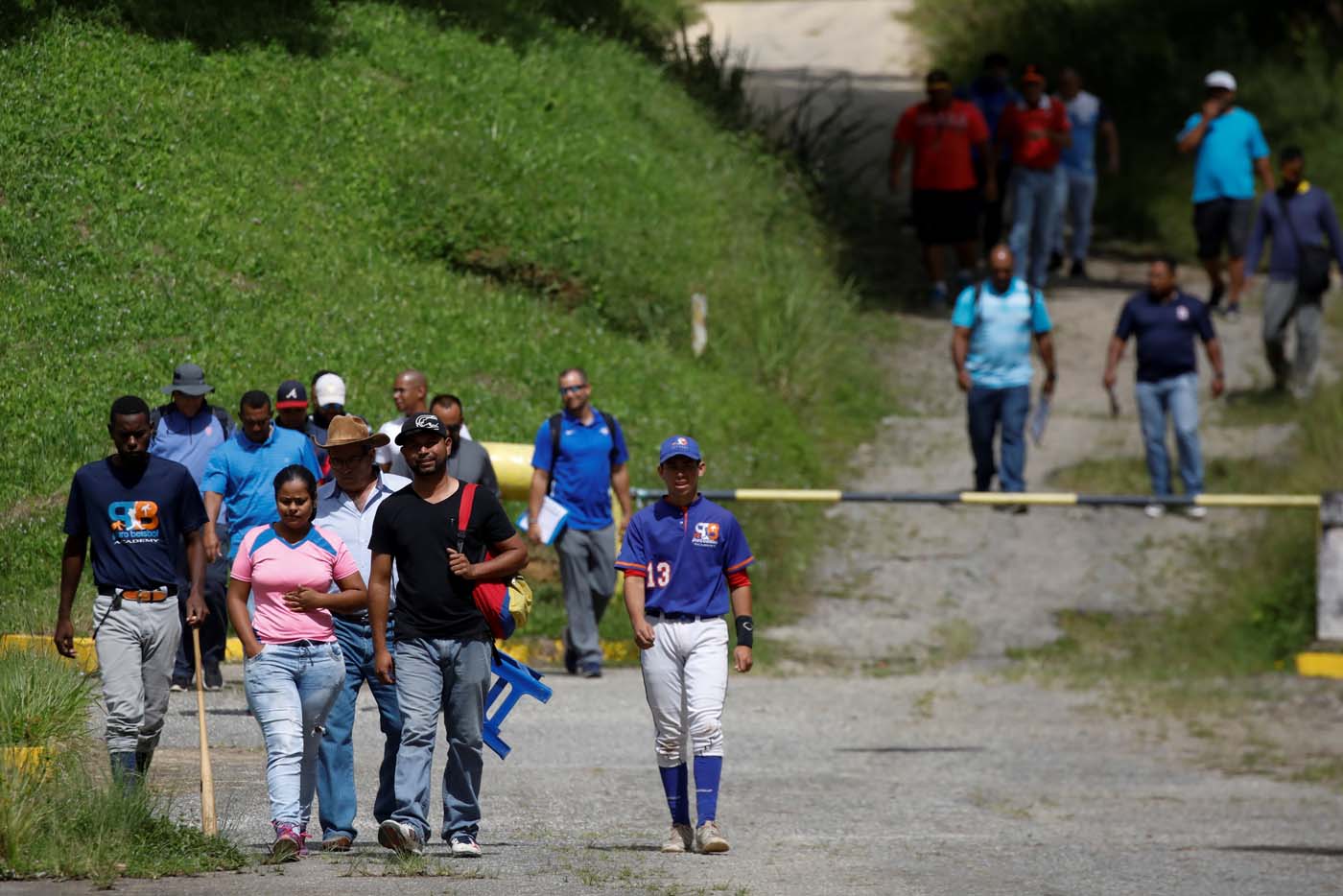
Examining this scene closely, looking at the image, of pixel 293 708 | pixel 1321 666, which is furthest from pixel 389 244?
pixel 293 708

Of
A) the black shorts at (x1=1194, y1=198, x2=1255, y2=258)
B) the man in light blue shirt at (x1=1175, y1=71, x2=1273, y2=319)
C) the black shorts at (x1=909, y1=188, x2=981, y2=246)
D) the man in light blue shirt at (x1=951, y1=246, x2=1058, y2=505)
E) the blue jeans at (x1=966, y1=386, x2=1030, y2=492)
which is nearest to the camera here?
the man in light blue shirt at (x1=951, y1=246, x2=1058, y2=505)

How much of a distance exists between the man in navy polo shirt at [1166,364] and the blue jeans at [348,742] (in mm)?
9869

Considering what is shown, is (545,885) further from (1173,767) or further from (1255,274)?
(1255,274)

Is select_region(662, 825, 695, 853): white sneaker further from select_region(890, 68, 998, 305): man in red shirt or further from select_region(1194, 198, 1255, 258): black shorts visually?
select_region(1194, 198, 1255, 258): black shorts

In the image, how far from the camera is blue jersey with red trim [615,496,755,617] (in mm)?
8906

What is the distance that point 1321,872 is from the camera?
10.2m

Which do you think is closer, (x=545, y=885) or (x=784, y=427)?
(x=545, y=885)

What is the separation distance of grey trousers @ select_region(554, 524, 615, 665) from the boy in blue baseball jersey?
4.35 metres

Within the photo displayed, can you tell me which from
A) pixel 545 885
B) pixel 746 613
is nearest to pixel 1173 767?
pixel 746 613

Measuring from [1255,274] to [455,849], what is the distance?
61.4 feet

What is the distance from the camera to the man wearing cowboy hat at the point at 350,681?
8.29 meters

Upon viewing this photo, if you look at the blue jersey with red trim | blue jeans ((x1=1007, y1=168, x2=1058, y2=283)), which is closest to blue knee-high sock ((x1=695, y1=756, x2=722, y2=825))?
the blue jersey with red trim

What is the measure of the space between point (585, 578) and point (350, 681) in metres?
5.08

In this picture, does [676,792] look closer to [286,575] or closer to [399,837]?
[399,837]
